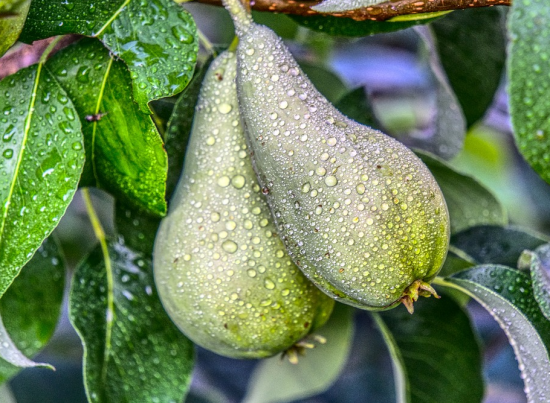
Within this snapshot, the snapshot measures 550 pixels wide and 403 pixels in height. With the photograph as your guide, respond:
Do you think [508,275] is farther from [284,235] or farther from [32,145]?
[32,145]

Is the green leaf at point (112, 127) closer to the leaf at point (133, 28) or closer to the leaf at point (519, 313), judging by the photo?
the leaf at point (133, 28)

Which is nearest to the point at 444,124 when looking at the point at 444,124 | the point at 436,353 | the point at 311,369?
the point at 444,124

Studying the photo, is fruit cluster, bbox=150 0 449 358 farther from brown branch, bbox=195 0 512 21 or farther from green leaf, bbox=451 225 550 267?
green leaf, bbox=451 225 550 267

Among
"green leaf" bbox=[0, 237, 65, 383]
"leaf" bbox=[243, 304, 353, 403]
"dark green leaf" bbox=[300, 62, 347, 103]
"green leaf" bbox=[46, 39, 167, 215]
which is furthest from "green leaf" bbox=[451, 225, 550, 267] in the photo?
"green leaf" bbox=[0, 237, 65, 383]

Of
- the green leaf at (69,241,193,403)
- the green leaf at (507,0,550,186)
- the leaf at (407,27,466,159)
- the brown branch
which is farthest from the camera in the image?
the leaf at (407,27,466,159)

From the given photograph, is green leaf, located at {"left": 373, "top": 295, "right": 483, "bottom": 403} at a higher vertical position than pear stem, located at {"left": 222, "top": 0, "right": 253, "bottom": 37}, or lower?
lower

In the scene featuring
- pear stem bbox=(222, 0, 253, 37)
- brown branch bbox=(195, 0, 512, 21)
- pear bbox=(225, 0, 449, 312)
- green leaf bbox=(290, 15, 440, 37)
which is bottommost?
pear bbox=(225, 0, 449, 312)
